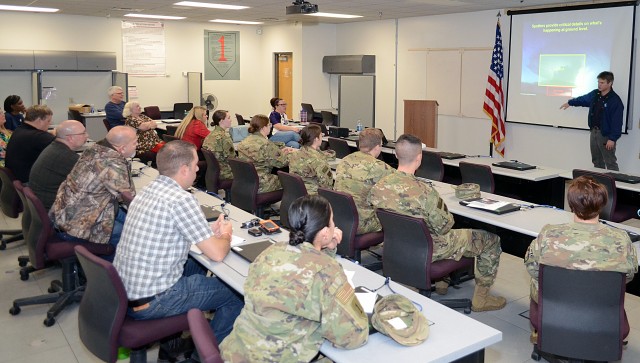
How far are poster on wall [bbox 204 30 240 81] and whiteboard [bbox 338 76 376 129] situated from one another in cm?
294

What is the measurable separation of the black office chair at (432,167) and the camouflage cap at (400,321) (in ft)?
14.1

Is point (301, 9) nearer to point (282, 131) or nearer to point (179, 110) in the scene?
point (282, 131)

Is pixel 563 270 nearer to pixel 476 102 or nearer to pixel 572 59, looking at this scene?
pixel 572 59

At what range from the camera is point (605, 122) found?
309 inches

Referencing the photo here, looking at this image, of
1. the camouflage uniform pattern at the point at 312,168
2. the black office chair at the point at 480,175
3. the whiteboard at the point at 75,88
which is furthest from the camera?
the whiteboard at the point at 75,88

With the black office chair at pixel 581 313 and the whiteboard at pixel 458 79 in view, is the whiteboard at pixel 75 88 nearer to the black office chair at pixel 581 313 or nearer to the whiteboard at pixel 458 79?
the whiteboard at pixel 458 79

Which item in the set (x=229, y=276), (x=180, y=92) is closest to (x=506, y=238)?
(x=229, y=276)

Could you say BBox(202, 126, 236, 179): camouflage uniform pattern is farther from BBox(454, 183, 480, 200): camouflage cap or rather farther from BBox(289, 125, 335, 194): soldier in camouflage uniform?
BBox(454, 183, 480, 200): camouflage cap

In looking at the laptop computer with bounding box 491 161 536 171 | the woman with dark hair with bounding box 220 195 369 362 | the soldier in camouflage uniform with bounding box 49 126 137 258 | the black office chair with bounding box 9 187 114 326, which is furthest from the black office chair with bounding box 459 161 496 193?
the woman with dark hair with bounding box 220 195 369 362

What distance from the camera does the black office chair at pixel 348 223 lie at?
4.38 metres

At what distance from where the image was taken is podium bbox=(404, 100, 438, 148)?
408 inches

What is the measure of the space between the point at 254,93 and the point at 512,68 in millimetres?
6940

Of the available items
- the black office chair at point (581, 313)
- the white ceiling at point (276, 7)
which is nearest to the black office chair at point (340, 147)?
the white ceiling at point (276, 7)

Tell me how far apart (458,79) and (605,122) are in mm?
3275
